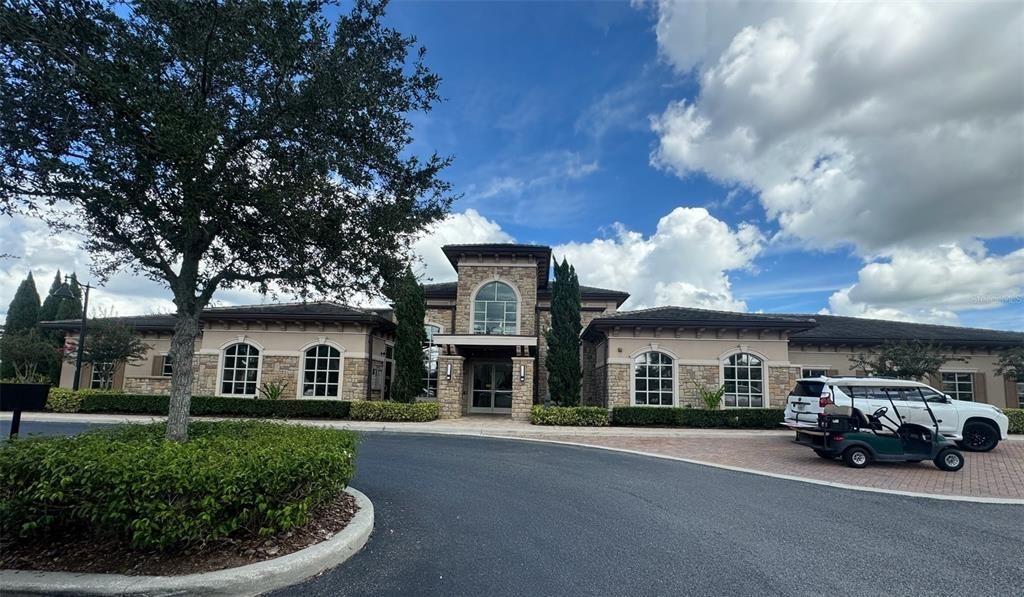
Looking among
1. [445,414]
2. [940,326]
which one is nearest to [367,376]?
[445,414]

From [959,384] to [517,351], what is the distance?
A: 17745 millimetres

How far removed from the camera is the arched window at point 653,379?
59.2 ft

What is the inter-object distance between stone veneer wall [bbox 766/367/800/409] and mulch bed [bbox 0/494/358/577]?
17.5 m

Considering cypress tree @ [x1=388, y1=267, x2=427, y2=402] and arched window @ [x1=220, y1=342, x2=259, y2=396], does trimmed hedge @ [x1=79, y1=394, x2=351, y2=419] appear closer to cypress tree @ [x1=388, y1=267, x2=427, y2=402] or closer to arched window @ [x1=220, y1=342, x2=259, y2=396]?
arched window @ [x1=220, y1=342, x2=259, y2=396]

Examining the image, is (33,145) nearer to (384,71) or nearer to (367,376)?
(384,71)

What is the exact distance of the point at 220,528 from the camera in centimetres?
396

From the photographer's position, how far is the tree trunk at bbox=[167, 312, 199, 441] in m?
6.05

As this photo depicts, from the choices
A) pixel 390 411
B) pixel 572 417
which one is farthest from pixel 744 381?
pixel 390 411

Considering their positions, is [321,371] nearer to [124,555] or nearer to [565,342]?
[565,342]

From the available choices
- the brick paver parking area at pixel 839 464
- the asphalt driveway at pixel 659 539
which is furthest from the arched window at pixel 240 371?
the asphalt driveway at pixel 659 539

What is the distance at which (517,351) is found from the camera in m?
18.7

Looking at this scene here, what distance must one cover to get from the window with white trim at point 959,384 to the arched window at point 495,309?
1735cm

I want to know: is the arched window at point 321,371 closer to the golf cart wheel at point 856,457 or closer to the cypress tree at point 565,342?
the cypress tree at point 565,342

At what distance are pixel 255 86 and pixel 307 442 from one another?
4192mm
